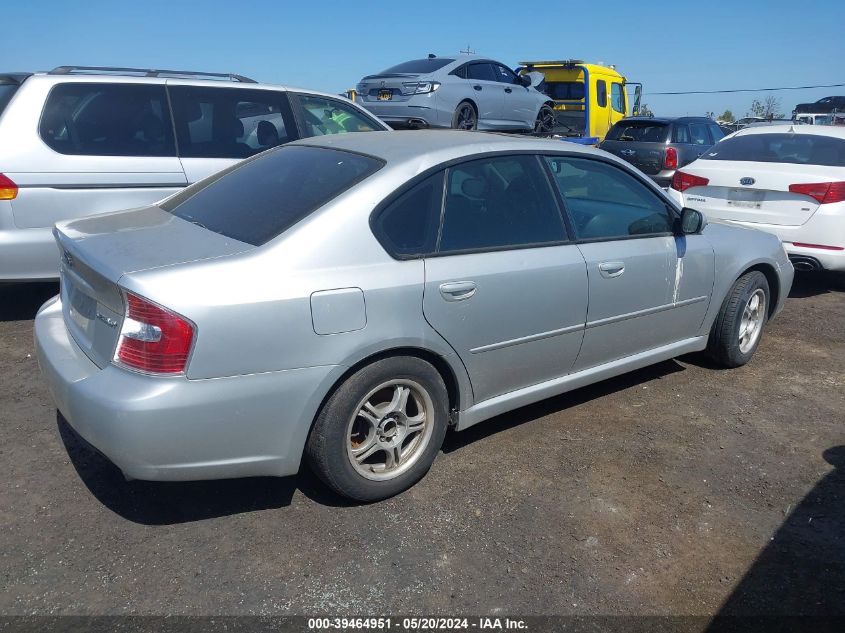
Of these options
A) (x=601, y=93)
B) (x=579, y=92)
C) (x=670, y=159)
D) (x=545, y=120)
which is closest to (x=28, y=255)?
(x=670, y=159)

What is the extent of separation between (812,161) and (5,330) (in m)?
7.06

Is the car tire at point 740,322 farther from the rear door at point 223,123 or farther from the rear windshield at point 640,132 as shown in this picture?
the rear windshield at point 640,132

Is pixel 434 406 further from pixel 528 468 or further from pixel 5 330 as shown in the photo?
pixel 5 330

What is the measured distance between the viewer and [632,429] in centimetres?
404

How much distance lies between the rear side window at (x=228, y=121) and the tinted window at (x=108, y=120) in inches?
5.6

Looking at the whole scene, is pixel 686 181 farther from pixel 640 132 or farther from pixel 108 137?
A: pixel 640 132

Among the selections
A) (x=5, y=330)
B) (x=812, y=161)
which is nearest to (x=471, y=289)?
(x=5, y=330)

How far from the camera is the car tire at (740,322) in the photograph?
4.71 m

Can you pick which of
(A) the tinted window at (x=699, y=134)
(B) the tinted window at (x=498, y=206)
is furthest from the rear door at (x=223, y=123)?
(A) the tinted window at (x=699, y=134)

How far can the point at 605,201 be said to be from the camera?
4.18 meters

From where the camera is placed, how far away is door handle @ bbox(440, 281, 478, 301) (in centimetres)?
319

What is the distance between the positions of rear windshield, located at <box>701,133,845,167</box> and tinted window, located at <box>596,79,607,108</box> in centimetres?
918

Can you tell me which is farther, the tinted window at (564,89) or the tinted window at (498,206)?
the tinted window at (564,89)

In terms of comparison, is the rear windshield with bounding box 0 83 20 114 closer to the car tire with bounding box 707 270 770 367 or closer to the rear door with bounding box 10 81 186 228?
the rear door with bounding box 10 81 186 228
